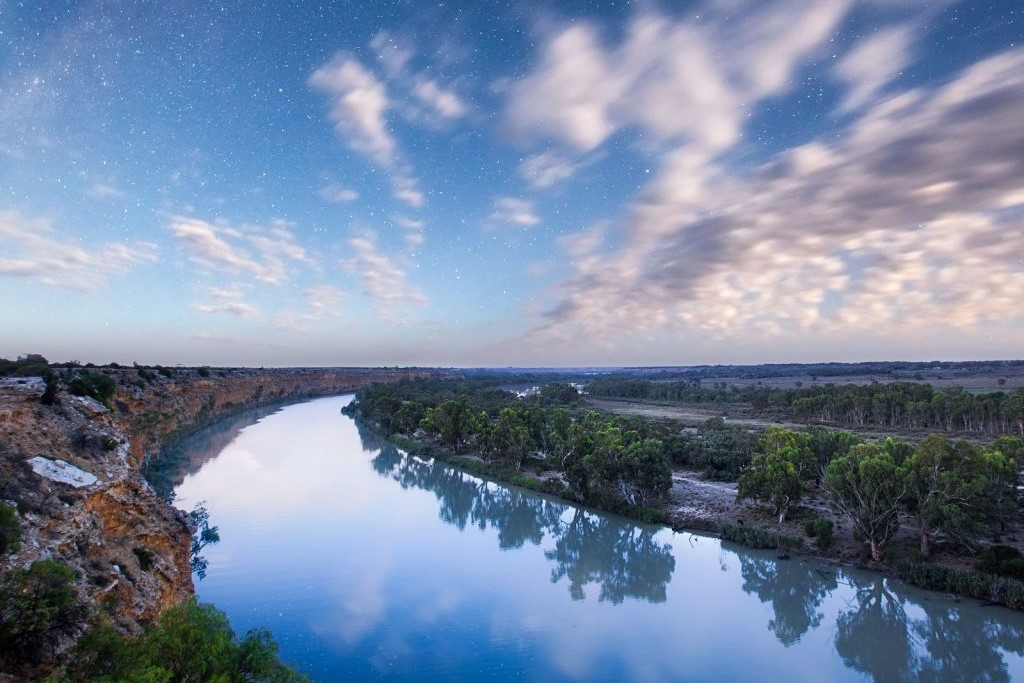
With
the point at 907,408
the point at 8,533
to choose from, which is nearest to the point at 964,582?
the point at 8,533

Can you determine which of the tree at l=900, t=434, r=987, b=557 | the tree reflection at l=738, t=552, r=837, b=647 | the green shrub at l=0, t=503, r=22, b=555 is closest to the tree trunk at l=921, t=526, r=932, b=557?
the tree at l=900, t=434, r=987, b=557

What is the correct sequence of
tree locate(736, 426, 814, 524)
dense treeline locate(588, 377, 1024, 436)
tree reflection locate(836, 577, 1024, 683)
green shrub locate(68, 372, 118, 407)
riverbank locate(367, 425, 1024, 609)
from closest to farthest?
tree reflection locate(836, 577, 1024, 683) → riverbank locate(367, 425, 1024, 609) → tree locate(736, 426, 814, 524) → green shrub locate(68, 372, 118, 407) → dense treeline locate(588, 377, 1024, 436)

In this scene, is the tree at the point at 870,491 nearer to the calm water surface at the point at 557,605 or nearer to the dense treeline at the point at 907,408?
the calm water surface at the point at 557,605

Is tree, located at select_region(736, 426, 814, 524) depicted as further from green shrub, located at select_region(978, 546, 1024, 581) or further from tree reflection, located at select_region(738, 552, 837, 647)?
green shrub, located at select_region(978, 546, 1024, 581)

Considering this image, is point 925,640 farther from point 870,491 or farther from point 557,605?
point 557,605

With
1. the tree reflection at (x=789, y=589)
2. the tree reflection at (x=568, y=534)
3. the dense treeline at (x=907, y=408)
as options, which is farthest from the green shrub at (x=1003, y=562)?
the dense treeline at (x=907, y=408)

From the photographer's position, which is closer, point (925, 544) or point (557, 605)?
point (557, 605)
